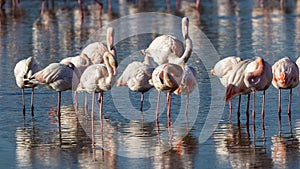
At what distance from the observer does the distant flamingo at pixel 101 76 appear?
1066cm

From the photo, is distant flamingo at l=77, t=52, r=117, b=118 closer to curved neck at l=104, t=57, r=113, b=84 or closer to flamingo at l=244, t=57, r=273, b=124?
curved neck at l=104, t=57, r=113, b=84

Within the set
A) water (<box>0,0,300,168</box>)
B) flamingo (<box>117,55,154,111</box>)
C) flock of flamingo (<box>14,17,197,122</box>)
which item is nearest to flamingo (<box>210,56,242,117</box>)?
water (<box>0,0,300,168</box>)

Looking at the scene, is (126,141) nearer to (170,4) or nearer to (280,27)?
(280,27)

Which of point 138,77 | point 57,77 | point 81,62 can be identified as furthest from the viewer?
point 81,62

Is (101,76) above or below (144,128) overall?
above

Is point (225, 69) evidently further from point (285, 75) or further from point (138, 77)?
point (138, 77)

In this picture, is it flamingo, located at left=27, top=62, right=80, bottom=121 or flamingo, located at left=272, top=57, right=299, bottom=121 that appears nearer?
flamingo, located at left=272, top=57, right=299, bottom=121

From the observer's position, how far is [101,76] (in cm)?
1083

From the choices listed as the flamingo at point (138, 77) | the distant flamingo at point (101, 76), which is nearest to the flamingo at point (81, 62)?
the flamingo at point (138, 77)

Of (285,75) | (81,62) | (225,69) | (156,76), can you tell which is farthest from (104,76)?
(285,75)

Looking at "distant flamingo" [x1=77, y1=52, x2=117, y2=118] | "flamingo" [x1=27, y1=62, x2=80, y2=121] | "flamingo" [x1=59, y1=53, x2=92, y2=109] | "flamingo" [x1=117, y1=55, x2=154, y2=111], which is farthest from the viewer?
"flamingo" [x1=59, y1=53, x2=92, y2=109]

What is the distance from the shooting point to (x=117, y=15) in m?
26.0

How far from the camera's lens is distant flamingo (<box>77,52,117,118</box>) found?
1066cm

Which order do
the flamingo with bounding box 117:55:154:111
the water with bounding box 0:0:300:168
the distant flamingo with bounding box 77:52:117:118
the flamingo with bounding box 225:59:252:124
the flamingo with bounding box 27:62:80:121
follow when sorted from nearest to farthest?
the water with bounding box 0:0:300:168 → the distant flamingo with bounding box 77:52:117:118 → the flamingo with bounding box 225:59:252:124 → the flamingo with bounding box 27:62:80:121 → the flamingo with bounding box 117:55:154:111
